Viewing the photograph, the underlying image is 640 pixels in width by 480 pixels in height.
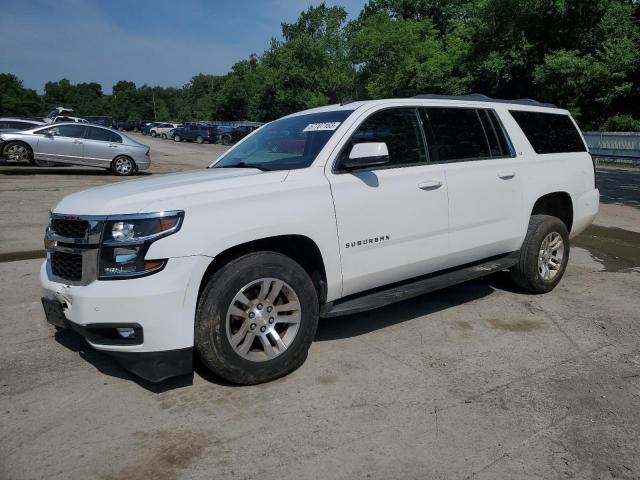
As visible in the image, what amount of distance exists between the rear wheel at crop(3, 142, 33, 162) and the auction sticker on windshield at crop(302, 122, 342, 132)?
15.0 m

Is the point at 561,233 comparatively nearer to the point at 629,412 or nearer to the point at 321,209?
the point at 629,412

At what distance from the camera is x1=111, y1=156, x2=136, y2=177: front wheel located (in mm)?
17109

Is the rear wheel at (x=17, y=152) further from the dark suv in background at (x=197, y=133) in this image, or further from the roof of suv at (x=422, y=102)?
the dark suv in background at (x=197, y=133)

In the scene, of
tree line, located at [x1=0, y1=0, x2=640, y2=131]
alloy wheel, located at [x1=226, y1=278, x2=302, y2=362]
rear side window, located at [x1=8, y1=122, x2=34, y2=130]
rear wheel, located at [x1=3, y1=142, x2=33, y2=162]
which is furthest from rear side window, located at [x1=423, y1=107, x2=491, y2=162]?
tree line, located at [x1=0, y1=0, x2=640, y2=131]

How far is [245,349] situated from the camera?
136 inches

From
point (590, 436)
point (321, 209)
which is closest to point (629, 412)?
point (590, 436)

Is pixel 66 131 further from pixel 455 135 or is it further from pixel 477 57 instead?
pixel 477 57

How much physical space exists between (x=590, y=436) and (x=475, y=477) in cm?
81

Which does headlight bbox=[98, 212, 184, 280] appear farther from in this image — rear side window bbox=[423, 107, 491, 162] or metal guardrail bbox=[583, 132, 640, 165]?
metal guardrail bbox=[583, 132, 640, 165]

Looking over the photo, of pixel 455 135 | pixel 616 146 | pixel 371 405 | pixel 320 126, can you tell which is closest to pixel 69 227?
Answer: pixel 320 126

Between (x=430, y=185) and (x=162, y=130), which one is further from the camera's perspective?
(x=162, y=130)

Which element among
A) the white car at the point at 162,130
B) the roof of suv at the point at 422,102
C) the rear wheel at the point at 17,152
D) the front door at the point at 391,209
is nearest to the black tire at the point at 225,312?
the front door at the point at 391,209

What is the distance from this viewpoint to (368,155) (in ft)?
12.2

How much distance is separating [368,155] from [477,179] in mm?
1377
